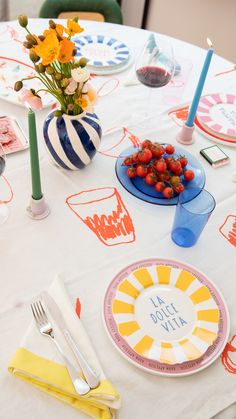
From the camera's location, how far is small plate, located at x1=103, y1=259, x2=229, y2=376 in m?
0.76

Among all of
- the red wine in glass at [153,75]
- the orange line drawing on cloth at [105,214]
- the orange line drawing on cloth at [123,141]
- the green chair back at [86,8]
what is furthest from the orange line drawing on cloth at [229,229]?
the green chair back at [86,8]

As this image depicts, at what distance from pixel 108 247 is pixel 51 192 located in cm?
22

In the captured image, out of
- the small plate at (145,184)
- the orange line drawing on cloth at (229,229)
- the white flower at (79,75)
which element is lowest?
the orange line drawing on cloth at (229,229)

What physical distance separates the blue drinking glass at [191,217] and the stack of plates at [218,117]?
0.31m

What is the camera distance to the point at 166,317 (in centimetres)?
81

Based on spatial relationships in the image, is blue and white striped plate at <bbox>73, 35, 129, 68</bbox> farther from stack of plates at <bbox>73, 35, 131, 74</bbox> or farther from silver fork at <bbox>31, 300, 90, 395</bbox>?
silver fork at <bbox>31, 300, 90, 395</bbox>

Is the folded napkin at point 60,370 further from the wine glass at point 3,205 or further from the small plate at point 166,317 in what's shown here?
the wine glass at point 3,205

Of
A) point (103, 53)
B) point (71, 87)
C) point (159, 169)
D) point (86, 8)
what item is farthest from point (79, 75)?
point (86, 8)

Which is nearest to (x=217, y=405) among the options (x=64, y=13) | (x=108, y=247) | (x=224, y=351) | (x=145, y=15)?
(x=224, y=351)

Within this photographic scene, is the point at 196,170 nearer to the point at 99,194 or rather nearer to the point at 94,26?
the point at 99,194

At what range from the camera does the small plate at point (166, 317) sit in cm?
76

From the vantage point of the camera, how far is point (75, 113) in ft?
3.32

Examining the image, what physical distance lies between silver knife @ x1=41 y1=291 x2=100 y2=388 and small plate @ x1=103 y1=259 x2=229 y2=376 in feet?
0.24

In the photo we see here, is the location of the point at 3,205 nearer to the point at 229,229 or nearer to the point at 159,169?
the point at 159,169
